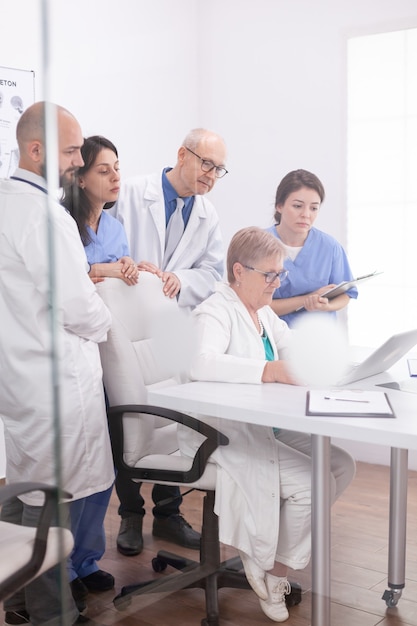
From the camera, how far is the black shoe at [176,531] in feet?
6.05

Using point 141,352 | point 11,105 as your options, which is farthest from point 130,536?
point 11,105

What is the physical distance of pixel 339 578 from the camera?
1.92 m

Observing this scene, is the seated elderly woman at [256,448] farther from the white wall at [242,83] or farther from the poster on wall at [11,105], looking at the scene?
the poster on wall at [11,105]

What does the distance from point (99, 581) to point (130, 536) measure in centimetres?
13

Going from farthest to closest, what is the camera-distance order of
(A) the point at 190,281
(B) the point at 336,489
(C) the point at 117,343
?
1. (B) the point at 336,489
2. (A) the point at 190,281
3. (C) the point at 117,343

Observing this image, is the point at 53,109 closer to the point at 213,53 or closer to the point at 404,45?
the point at 213,53

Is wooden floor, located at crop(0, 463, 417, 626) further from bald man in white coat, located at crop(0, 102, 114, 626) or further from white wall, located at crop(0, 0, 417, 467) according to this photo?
white wall, located at crop(0, 0, 417, 467)

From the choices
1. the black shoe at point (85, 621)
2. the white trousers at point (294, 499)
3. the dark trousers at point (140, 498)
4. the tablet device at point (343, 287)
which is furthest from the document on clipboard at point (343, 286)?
the black shoe at point (85, 621)

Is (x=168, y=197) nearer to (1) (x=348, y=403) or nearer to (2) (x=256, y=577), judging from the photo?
(1) (x=348, y=403)

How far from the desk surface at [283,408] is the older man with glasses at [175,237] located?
0.22 meters

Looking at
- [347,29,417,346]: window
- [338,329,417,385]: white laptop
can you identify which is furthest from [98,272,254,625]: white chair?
[347,29,417,346]: window

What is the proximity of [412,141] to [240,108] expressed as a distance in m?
0.44

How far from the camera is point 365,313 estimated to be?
1.93 metres

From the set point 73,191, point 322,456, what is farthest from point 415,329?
point 73,191
